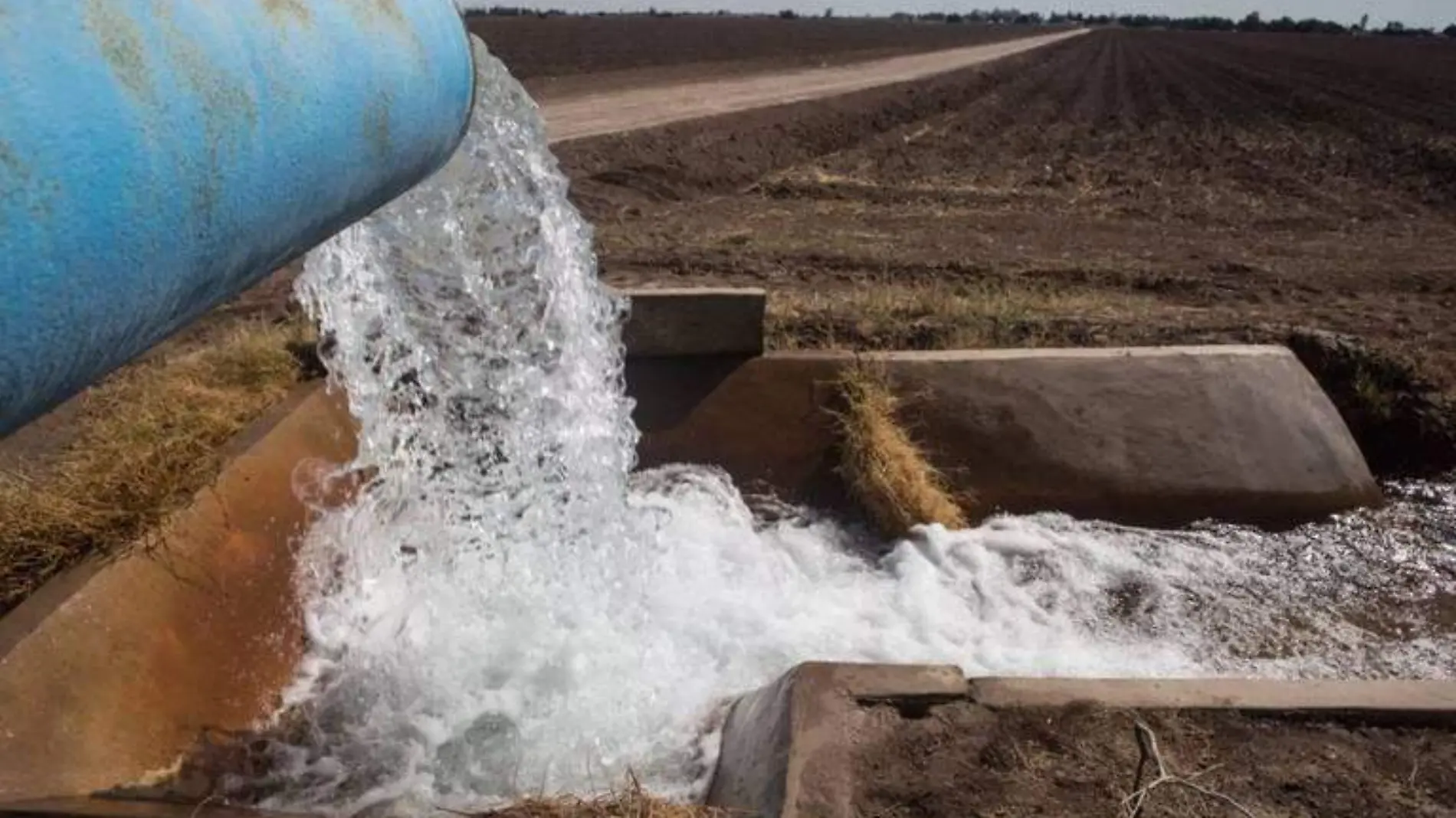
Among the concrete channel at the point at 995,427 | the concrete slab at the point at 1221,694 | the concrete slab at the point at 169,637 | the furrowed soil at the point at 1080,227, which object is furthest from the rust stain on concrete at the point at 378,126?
the furrowed soil at the point at 1080,227

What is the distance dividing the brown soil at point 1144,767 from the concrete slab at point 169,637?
2.27m

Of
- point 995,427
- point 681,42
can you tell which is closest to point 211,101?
point 995,427

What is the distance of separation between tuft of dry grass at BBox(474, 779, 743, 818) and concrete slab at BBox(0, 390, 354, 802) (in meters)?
1.38

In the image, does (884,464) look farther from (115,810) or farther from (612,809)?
(115,810)

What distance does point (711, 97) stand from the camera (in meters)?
26.9

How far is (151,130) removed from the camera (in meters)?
1.71

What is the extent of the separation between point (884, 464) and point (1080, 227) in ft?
25.2

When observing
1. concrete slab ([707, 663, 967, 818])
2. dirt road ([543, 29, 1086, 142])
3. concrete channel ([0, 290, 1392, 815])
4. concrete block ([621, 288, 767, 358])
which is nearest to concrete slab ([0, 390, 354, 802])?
concrete channel ([0, 290, 1392, 815])

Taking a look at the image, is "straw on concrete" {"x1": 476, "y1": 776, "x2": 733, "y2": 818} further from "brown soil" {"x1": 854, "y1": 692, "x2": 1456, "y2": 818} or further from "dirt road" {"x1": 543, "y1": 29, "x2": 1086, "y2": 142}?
"dirt road" {"x1": 543, "y1": 29, "x2": 1086, "y2": 142}

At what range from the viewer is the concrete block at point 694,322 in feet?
21.4

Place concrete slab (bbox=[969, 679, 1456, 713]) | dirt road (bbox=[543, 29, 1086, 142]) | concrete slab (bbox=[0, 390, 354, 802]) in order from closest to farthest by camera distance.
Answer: concrete slab (bbox=[969, 679, 1456, 713]) < concrete slab (bbox=[0, 390, 354, 802]) < dirt road (bbox=[543, 29, 1086, 142])

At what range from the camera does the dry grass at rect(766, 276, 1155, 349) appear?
7.58 m

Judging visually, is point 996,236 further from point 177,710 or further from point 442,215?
point 177,710

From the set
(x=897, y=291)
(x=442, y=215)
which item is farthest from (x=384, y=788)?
(x=897, y=291)
